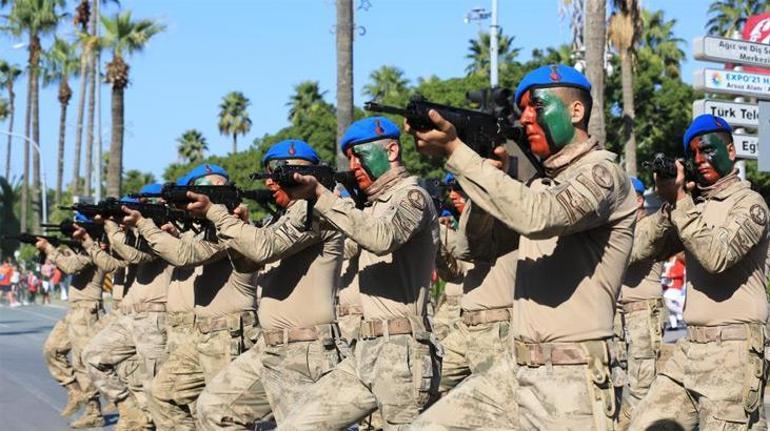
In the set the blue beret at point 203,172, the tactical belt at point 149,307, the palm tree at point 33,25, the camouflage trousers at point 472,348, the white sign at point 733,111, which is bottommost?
the camouflage trousers at point 472,348

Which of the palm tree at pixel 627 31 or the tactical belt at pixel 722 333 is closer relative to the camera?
the tactical belt at pixel 722 333

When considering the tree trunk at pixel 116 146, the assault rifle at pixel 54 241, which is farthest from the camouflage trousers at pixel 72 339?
the tree trunk at pixel 116 146

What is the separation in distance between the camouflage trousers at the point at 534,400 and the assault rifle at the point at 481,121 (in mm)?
809

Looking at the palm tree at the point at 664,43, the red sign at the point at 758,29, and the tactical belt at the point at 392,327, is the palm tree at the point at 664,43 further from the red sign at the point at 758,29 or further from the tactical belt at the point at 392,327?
the tactical belt at the point at 392,327

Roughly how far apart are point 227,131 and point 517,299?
269ft

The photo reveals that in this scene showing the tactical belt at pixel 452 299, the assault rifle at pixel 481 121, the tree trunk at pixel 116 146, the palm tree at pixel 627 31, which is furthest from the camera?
the palm tree at pixel 627 31

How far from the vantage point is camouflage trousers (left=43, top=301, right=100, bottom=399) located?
14.2m

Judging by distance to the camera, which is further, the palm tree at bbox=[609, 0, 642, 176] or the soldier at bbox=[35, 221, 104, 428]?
the palm tree at bbox=[609, 0, 642, 176]

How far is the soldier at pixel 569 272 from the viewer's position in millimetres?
5102

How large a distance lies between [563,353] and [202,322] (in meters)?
4.71

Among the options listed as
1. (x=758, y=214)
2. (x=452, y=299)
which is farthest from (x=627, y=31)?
(x=758, y=214)

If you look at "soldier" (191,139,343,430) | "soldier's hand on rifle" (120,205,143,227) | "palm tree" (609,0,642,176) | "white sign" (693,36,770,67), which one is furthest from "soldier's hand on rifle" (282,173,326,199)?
"palm tree" (609,0,642,176)

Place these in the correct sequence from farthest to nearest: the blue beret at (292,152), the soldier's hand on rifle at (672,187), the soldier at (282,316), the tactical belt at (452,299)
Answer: the tactical belt at (452,299)
the blue beret at (292,152)
the soldier at (282,316)
the soldier's hand on rifle at (672,187)

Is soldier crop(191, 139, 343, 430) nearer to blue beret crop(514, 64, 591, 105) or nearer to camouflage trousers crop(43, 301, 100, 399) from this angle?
blue beret crop(514, 64, 591, 105)
